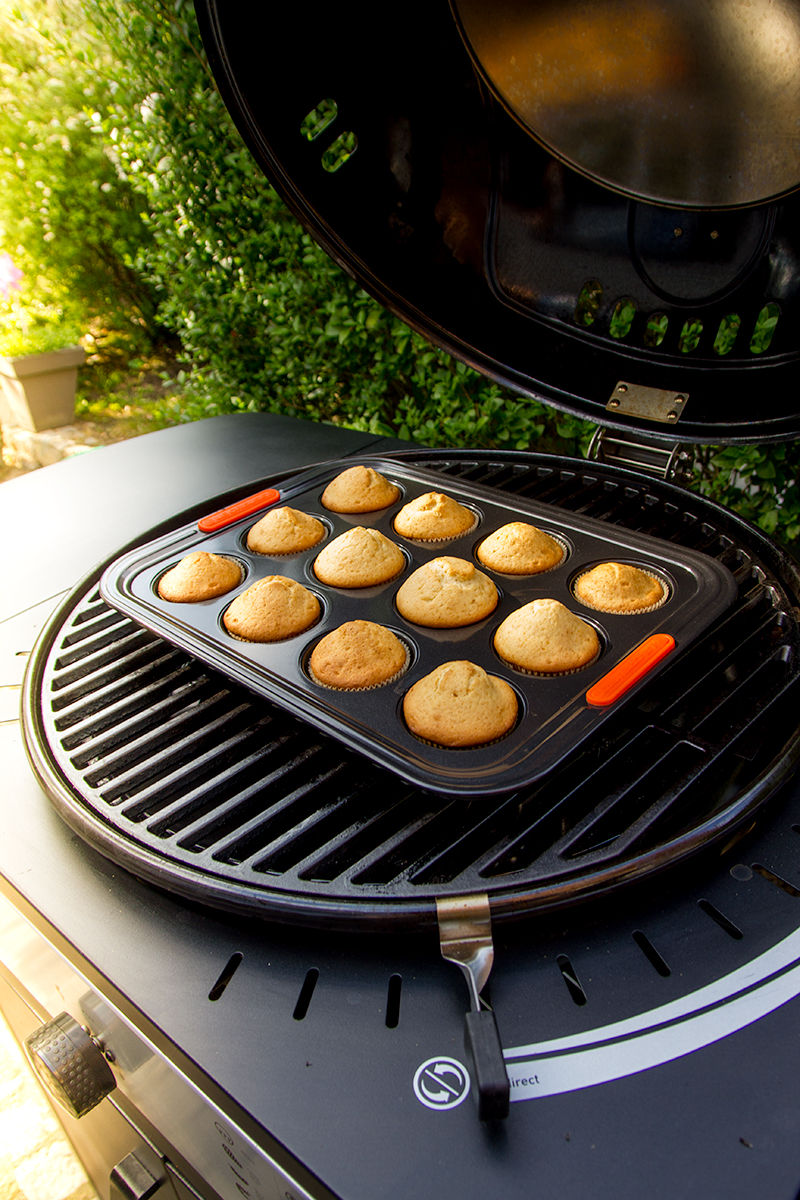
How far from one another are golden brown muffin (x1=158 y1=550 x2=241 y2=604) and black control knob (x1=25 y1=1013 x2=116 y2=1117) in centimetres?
63

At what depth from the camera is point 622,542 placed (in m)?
1.31

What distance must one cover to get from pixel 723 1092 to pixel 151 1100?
63 cm

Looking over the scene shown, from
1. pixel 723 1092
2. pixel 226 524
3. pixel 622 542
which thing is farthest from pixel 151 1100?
pixel 622 542

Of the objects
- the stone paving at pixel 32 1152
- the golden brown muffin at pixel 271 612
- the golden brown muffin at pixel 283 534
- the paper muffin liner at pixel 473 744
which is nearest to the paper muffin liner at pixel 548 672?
Result: the paper muffin liner at pixel 473 744

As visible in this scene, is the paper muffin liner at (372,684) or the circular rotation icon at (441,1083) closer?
the circular rotation icon at (441,1083)

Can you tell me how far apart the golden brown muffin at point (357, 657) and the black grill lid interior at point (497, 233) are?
0.71 meters

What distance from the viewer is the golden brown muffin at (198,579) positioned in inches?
49.4

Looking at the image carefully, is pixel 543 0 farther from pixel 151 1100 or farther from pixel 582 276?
pixel 151 1100

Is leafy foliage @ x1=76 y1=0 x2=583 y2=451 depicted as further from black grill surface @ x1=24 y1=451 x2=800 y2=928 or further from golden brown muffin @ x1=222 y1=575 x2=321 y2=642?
black grill surface @ x1=24 y1=451 x2=800 y2=928

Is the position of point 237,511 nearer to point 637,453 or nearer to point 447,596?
point 447,596

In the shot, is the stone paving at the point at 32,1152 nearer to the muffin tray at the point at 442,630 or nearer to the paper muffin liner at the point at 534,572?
the muffin tray at the point at 442,630

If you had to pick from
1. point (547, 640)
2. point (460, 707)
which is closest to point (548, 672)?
point (547, 640)

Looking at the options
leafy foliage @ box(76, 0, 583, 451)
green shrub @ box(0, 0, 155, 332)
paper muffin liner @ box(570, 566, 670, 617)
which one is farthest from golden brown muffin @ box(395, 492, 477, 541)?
green shrub @ box(0, 0, 155, 332)

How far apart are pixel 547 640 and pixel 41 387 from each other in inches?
245
